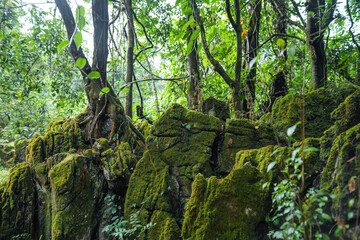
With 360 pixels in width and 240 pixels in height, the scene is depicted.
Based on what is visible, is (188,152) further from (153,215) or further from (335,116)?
(335,116)

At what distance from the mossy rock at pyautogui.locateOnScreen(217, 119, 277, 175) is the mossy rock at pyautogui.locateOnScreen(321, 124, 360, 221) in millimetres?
1620

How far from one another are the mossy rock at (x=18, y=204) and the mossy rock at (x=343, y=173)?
13.9 feet

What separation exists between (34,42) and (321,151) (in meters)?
6.57

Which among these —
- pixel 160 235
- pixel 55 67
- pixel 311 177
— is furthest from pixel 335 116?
pixel 55 67

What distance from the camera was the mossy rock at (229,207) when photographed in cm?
237

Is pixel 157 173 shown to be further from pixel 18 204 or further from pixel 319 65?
pixel 319 65

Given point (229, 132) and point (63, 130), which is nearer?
point (229, 132)

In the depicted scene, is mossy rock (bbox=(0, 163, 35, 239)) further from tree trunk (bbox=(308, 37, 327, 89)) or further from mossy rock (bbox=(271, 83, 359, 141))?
tree trunk (bbox=(308, 37, 327, 89))

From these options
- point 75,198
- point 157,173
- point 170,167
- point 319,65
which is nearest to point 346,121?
point 170,167

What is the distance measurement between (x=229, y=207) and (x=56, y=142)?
3.72 metres

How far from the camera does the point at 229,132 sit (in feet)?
12.8

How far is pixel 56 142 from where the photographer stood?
4660mm

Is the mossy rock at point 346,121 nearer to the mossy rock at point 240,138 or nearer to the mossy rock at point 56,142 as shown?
the mossy rock at point 240,138

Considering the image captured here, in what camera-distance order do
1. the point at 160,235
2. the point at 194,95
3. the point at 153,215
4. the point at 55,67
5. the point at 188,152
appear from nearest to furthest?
the point at 160,235, the point at 153,215, the point at 188,152, the point at 194,95, the point at 55,67
